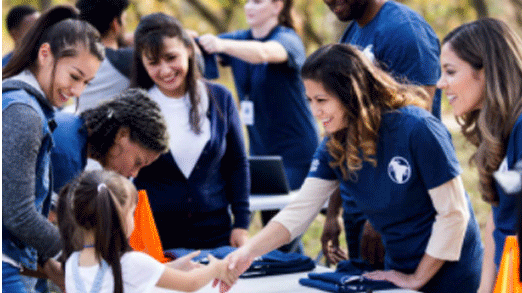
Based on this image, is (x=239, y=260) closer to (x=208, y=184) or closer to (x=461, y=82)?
(x=208, y=184)

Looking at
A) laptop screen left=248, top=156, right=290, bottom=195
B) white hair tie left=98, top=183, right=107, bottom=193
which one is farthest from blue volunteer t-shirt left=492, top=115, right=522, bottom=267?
laptop screen left=248, top=156, right=290, bottom=195

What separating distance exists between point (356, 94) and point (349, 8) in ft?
2.18

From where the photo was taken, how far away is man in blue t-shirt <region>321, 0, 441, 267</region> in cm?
279

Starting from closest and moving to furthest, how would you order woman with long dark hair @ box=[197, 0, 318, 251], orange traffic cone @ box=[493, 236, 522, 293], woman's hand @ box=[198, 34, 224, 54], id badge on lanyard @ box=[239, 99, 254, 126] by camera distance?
1. orange traffic cone @ box=[493, 236, 522, 293]
2. woman's hand @ box=[198, 34, 224, 54]
3. woman with long dark hair @ box=[197, 0, 318, 251]
4. id badge on lanyard @ box=[239, 99, 254, 126]

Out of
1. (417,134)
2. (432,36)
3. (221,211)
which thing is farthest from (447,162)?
(221,211)

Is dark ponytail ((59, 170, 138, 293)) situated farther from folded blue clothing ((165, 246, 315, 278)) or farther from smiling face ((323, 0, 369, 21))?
smiling face ((323, 0, 369, 21))

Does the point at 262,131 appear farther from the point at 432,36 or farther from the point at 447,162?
the point at 447,162

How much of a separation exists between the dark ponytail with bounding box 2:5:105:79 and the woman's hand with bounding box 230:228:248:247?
1036 mm

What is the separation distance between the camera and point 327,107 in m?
2.40

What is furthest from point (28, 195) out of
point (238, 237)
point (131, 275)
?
point (238, 237)

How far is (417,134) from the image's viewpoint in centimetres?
230

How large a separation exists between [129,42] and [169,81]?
129 centimetres

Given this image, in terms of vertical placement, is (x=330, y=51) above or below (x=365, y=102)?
above

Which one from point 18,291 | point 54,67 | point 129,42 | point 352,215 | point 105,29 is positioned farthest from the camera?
point 129,42
